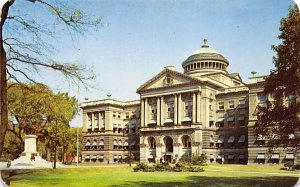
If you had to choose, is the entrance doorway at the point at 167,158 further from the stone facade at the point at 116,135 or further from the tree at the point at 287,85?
the tree at the point at 287,85

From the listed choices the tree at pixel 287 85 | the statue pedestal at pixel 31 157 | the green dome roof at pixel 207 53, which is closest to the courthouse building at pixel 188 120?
the green dome roof at pixel 207 53

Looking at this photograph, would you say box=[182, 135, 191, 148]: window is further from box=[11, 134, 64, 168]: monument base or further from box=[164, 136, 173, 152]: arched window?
box=[11, 134, 64, 168]: monument base

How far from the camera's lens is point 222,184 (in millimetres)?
21844

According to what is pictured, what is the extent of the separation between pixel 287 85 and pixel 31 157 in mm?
18734

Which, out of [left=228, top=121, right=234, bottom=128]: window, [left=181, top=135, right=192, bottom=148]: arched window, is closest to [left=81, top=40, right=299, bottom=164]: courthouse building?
[left=181, top=135, right=192, bottom=148]: arched window

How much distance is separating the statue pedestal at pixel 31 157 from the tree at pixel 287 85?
15668 mm

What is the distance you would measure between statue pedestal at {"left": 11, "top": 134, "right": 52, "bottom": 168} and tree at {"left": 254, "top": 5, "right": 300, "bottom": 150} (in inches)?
617

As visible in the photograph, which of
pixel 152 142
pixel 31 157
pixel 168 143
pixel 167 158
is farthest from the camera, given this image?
pixel 152 142

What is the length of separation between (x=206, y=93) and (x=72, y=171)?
36.8 m

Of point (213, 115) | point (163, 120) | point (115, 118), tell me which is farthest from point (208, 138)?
point (115, 118)

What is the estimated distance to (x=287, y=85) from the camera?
2197 centimetres

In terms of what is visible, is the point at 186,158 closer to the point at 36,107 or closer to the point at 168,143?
the point at 168,143

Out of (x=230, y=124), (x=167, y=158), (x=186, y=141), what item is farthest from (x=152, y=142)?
(x=230, y=124)

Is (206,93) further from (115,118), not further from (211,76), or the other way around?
(115,118)
